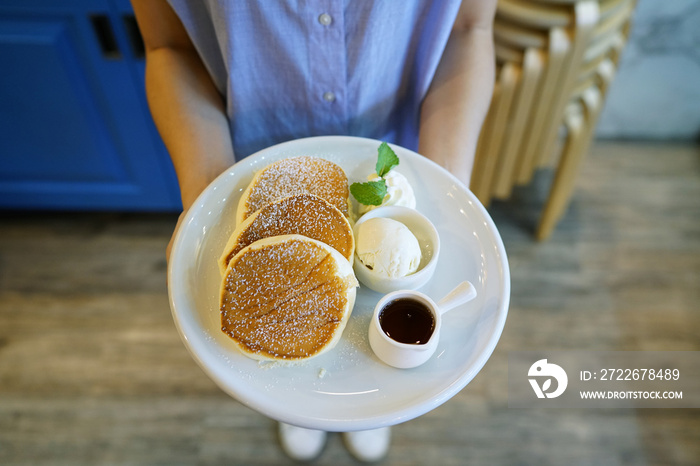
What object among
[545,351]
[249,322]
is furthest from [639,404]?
[249,322]

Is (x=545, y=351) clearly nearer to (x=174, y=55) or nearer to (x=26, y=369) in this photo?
(x=174, y=55)

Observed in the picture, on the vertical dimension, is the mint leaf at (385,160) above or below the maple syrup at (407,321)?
above

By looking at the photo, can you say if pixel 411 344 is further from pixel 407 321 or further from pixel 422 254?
pixel 422 254

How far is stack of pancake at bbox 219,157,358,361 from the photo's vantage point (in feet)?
2.89

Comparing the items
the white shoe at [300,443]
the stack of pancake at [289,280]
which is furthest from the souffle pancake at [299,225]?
the white shoe at [300,443]

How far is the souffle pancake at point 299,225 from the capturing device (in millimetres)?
955

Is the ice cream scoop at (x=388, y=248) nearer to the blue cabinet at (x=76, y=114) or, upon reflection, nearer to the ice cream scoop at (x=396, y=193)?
the ice cream scoop at (x=396, y=193)

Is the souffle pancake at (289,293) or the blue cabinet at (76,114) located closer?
the souffle pancake at (289,293)

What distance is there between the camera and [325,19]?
927 millimetres

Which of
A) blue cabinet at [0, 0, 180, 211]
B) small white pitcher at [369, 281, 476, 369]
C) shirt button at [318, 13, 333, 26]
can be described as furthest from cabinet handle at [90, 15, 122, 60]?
small white pitcher at [369, 281, 476, 369]

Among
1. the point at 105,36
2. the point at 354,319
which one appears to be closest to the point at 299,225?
the point at 354,319

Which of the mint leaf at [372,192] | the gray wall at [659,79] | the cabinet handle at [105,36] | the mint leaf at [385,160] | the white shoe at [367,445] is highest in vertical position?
the cabinet handle at [105,36]

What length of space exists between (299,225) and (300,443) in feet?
3.24

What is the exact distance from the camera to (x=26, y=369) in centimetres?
182
